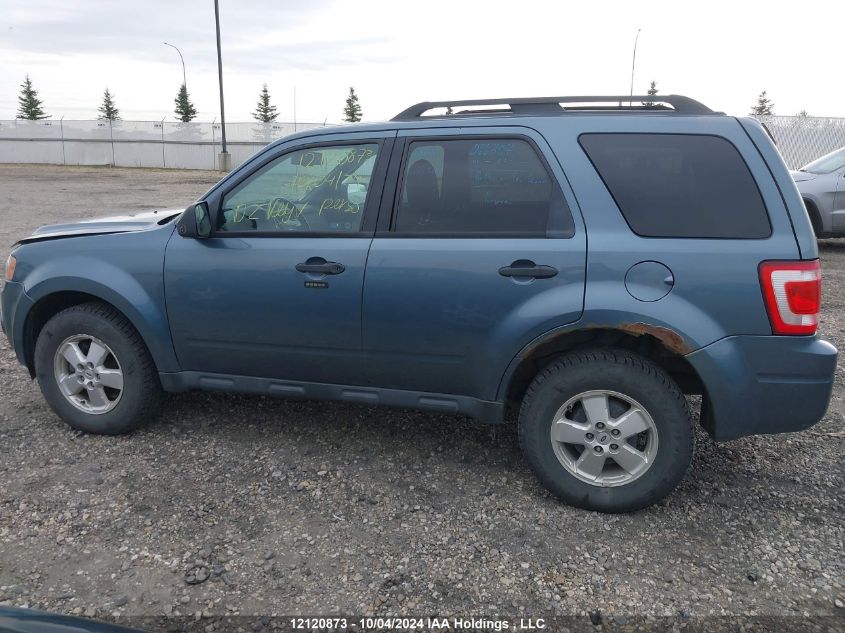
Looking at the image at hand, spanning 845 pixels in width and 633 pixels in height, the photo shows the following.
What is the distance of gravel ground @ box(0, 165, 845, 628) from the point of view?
2.83 meters

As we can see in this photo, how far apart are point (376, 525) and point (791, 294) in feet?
6.88

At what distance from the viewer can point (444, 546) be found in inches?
125

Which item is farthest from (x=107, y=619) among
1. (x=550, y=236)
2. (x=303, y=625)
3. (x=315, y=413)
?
(x=550, y=236)

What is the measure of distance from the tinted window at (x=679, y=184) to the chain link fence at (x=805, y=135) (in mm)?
28556

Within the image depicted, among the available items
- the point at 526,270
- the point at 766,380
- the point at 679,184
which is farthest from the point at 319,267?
the point at 766,380

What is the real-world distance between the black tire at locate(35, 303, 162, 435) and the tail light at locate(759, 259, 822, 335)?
10.7 ft

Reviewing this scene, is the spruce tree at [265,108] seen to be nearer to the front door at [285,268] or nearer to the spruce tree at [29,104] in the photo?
the spruce tree at [29,104]

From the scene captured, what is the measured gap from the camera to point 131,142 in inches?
1774

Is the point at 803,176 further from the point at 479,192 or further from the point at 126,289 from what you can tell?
the point at 126,289

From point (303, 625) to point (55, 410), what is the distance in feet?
8.00

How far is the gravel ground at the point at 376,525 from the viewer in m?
2.83

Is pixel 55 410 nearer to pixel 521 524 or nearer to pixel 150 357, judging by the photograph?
pixel 150 357

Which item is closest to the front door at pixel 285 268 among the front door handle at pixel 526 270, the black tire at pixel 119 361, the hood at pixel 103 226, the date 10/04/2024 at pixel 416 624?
the black tire at pixel 119 361

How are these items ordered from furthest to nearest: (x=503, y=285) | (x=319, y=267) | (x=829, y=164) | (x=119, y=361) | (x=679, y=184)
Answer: (x=829, y=164)
(x=119, y=361)
(x=319, y=267)
(x=503, y=285)
(x=679, y=184)
